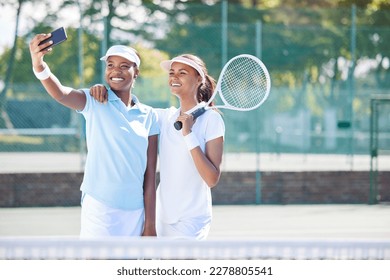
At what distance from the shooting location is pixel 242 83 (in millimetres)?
4605

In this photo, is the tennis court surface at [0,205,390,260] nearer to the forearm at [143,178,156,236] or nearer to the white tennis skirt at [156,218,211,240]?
the white tennis skirt at [156,218,211,240]

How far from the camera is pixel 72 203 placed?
426 inches

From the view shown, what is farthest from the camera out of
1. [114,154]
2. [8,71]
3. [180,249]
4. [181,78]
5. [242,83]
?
[8,71]

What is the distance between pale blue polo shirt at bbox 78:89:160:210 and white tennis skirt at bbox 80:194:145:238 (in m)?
0.02

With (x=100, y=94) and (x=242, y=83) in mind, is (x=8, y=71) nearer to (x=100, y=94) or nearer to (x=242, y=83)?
(x=242, y=83)

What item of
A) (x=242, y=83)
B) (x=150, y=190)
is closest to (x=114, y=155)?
(x=150, y=190)

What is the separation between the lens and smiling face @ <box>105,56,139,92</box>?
11.3 feet

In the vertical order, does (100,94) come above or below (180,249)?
above

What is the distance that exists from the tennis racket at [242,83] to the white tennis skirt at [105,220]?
2.67 ft

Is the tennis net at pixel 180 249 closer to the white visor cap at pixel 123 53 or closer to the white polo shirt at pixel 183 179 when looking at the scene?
the white polo shirt at pixel 183 179

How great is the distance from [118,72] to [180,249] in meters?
0.97

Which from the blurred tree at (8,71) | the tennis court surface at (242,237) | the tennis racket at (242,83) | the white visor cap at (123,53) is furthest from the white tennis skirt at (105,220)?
the blurred tree at (8,71)

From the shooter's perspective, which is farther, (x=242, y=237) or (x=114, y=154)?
(x=242, y=237)

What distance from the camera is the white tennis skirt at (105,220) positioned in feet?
11.0
